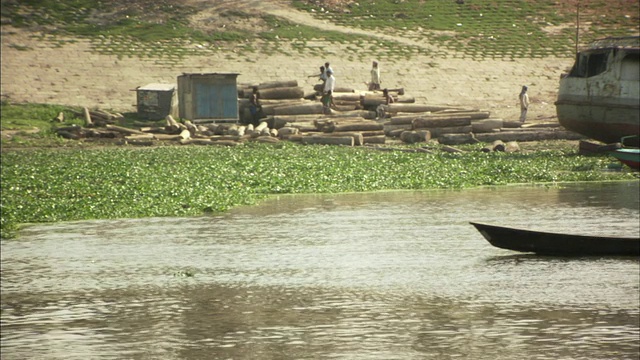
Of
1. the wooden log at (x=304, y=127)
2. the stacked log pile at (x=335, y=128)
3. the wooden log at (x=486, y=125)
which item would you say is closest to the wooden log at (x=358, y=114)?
the stacked log pile at (x=335, y=128)

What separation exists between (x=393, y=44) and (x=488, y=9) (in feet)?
25.5

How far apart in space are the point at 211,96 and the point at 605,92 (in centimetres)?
1413

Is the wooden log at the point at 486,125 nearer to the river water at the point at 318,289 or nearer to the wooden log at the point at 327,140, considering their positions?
the wooden log at the point at 327,140

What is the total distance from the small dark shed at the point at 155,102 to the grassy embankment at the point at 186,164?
266 cm

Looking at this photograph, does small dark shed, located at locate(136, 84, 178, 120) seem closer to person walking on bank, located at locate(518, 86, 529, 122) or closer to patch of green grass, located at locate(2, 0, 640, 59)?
patch of green grass, located at locate(2, 0, 640, 59)

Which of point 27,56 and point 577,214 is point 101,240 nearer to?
point 577,214

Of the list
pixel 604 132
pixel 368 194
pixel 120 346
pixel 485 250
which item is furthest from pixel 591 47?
pixel 120 346

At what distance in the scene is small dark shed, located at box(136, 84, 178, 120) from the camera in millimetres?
39625

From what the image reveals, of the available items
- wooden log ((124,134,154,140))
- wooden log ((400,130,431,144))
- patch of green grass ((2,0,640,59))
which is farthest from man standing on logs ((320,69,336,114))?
patch of green grass ((2,0,640,59))

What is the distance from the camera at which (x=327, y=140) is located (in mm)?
35312

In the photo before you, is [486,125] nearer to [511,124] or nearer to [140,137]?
[511,124]

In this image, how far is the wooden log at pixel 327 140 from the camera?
34.9 metres

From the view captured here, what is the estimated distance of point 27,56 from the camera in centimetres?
4484

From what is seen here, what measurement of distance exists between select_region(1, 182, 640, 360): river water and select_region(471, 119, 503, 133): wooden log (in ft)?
46.7
